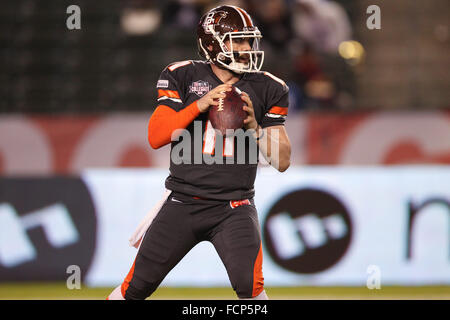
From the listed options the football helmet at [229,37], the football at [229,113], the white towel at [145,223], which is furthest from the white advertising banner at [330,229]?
the football at [229,113]

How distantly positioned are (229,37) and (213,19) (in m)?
0.17

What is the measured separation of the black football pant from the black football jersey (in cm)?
9

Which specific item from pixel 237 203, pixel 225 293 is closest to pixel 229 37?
pixel 237 203

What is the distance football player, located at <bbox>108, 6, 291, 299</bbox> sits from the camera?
4.06 m

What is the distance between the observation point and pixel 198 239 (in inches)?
166

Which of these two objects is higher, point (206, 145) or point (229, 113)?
point (229, 113)

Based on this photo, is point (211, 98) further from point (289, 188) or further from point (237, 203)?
point (289, 188)

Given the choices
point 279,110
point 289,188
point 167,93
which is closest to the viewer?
point 167,93

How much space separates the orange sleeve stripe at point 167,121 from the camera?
4.02m

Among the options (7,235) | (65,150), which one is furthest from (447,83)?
(7,235)

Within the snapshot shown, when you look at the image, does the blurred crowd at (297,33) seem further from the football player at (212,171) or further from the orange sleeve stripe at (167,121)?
the orange sleeve stripe at (167,121)

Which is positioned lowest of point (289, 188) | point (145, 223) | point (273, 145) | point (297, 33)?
point (289, 188)

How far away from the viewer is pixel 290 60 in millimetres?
9609

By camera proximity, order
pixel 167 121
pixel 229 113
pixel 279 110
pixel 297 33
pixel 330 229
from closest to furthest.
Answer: pixel 229 113 → pixel 167 121 → pixel 279 110 → pixel 330 229 → pixel 297 33
